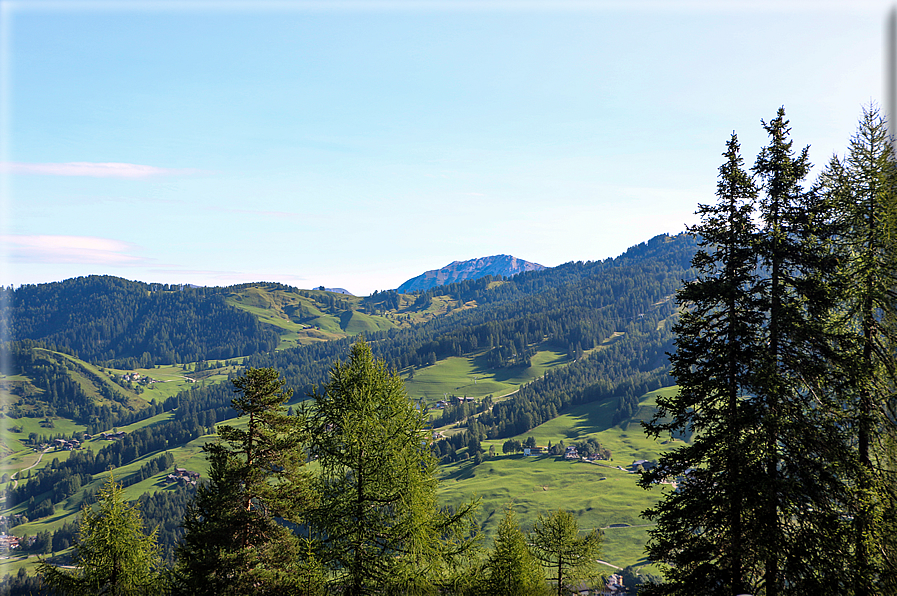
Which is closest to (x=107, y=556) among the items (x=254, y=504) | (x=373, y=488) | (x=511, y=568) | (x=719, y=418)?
(x=254, y=504)

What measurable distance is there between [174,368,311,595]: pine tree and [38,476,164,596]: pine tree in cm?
406

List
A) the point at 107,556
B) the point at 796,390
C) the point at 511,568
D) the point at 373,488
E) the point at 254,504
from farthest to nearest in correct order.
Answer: the point at 511,568
the point at 107,556
the point at 254,504
the point at 373,488
the point at 796,390

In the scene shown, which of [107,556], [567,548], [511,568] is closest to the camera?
[107,556]

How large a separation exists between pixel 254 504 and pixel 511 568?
15729mm

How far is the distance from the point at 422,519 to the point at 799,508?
1403 cm

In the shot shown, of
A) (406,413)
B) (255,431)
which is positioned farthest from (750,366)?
(255,431)

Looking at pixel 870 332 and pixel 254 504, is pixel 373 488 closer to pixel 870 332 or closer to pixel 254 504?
pixel 254 504

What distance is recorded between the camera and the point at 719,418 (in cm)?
1894

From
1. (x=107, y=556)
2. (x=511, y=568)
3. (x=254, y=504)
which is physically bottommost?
(x=511, y=568)

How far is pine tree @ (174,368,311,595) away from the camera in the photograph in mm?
24938

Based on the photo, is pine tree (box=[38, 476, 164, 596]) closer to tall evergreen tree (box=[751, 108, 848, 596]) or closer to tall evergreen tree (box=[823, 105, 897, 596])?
tall evergreen tree (box=[751, 108, 848, 596])

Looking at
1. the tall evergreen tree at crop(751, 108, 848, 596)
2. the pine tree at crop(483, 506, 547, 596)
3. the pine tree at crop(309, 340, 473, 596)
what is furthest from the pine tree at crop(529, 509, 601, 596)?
the tall evergreen tree at crop(751, 108, 848, 596)

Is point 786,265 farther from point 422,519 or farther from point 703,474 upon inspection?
point 422,519

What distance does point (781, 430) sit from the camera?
57.6 feet
